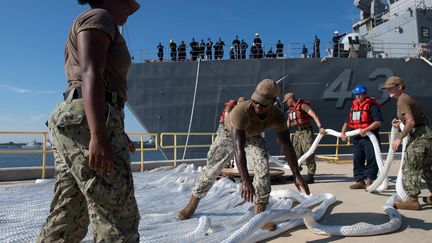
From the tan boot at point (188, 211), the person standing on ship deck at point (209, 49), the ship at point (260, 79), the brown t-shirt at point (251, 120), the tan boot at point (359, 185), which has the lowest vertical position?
the tan boot at point (359, 185)

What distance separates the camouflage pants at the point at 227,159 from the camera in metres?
3.00

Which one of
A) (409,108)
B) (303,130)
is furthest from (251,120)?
Answer: (303,130)

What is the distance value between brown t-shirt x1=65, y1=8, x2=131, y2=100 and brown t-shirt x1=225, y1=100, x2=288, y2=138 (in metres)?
1.37

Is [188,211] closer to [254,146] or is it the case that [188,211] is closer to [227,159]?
[227,159]

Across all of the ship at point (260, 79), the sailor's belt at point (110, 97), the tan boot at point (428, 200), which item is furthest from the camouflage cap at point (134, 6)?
the ship at point (260, 79)

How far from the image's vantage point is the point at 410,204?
12.0 ft

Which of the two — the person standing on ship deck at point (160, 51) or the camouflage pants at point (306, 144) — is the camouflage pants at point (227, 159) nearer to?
the camouflage pants at point (306, 144)

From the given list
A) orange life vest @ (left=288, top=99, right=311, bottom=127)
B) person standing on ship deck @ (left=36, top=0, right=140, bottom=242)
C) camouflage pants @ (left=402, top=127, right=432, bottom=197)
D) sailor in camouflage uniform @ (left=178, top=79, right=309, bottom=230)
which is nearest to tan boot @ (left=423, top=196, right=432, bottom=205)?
camouflage pants @ (left=402, top=127, right=432, bottom=197)

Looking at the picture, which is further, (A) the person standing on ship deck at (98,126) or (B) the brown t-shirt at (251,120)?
(B) the brown t-shirt at (251,120)

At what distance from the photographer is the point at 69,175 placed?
1.65 meters

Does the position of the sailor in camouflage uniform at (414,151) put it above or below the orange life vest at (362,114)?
below

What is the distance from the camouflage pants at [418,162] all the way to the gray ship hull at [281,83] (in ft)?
32.0

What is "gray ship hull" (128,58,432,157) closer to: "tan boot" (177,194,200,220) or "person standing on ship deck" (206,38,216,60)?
"person standing on ship deck" (206,38,216,60)

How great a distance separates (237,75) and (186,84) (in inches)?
79.1
